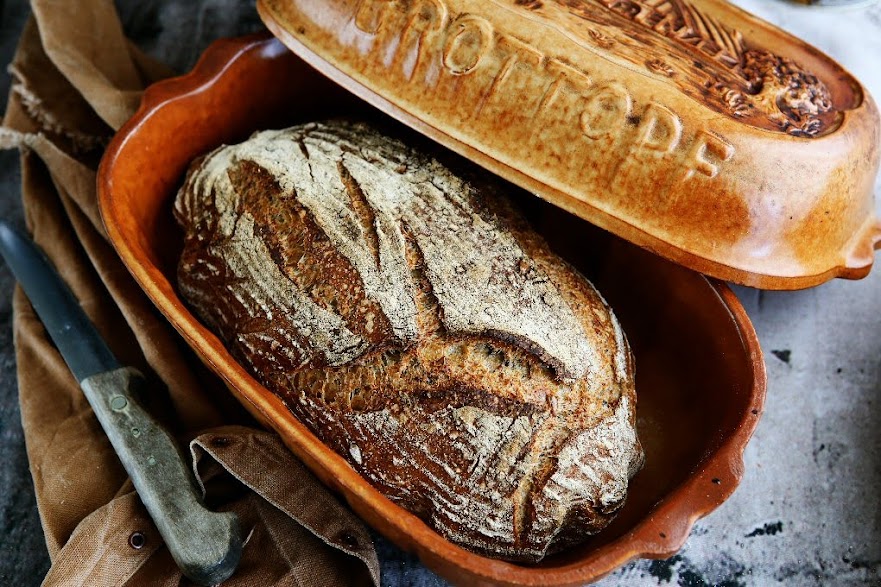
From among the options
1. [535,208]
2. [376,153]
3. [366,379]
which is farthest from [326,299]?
[535,208]

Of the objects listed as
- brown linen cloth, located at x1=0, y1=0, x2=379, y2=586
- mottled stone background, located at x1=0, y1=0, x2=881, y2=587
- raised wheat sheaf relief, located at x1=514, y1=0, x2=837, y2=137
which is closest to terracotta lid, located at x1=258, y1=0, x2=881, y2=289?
raised wheat sheaf relief, located at x1=514, y1=0, x2=837, y2=137

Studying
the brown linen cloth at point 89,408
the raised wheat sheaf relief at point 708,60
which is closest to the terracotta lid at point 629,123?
the raised wheat sheaf relief at point 708,60

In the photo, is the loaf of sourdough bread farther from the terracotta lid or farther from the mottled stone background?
the mottled stone background

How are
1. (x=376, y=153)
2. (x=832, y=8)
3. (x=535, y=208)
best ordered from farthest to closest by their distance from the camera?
1. (x=832, y=8)
2. (x=535, y=208)
3. (x=376, y=153)

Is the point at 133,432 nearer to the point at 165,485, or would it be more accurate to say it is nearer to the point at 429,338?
the point at 165,485

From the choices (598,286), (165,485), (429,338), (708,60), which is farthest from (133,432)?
(708,60)

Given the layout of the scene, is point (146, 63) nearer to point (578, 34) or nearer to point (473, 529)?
point (578, 34)
